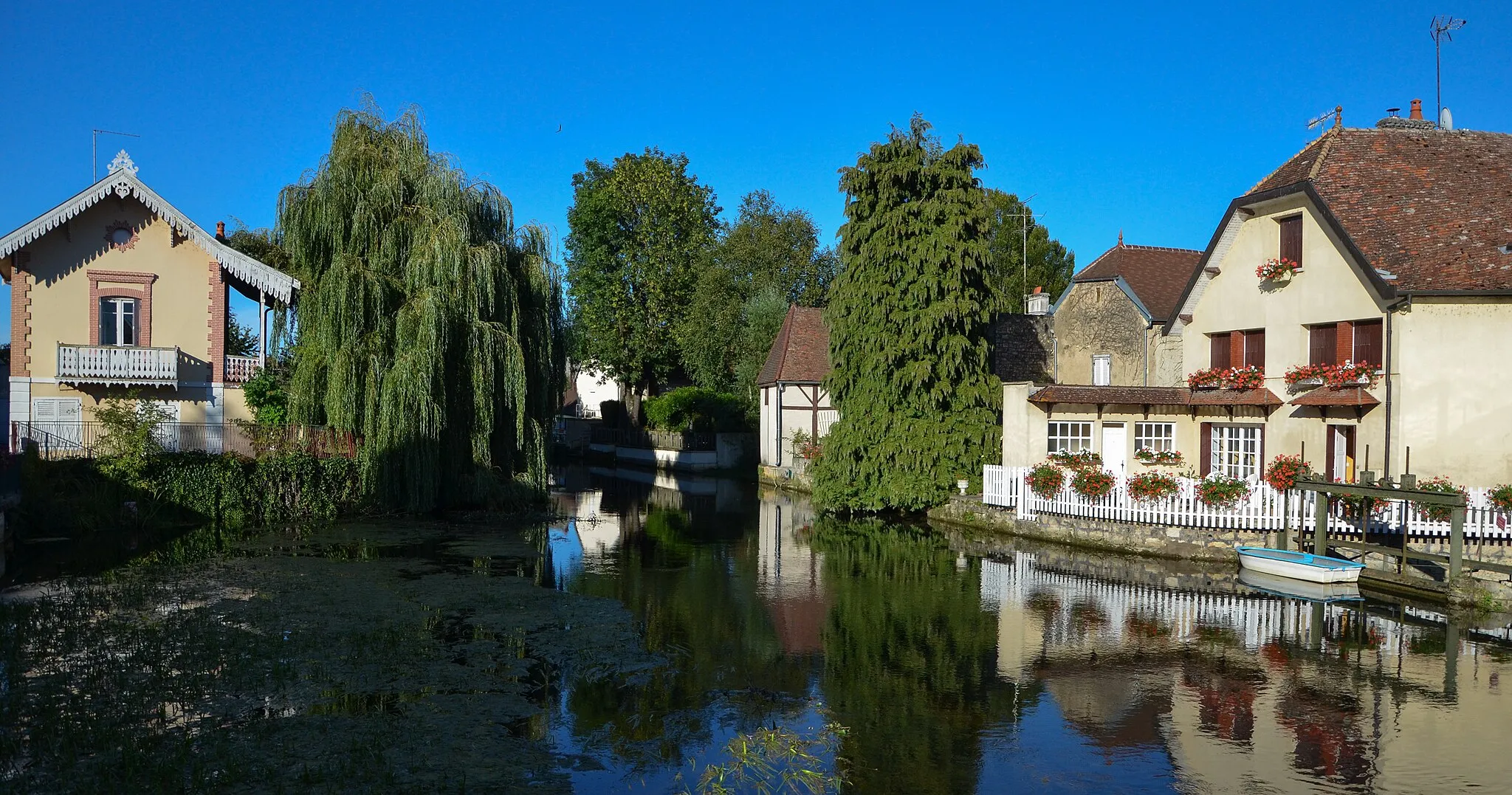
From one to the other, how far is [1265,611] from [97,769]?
15157mm

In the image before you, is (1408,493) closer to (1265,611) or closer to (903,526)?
(1265,611)

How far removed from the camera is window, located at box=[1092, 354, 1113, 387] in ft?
99.7

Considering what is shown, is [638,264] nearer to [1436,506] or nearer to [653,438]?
[653,438]

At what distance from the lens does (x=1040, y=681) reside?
11.9 metres

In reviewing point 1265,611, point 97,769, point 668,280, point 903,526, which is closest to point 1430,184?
point 1265,611

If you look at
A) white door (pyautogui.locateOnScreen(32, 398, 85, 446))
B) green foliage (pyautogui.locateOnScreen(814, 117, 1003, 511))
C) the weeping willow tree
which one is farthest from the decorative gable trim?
green foliage (pyautogui.locateOnScreen(814, 117, 1003, 511))

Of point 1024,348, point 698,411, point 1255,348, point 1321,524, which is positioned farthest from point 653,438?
point 1321,524

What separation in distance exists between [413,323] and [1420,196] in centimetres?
2210

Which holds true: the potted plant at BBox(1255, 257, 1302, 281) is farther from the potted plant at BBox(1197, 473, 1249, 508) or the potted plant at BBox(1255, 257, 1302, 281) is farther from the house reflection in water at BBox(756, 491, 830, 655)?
the house reflection in water at BBox(756, 491, 830, 655)

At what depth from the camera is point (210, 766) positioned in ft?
27.1

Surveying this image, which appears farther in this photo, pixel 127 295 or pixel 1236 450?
pixel 127 295

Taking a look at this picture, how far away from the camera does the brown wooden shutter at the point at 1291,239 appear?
2292cm

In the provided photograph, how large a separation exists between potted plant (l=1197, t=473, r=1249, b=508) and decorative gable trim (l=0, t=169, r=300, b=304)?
21.3 metres

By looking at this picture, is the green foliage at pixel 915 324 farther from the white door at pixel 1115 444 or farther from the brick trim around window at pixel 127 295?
the brick trim around window at pixel 127 295
